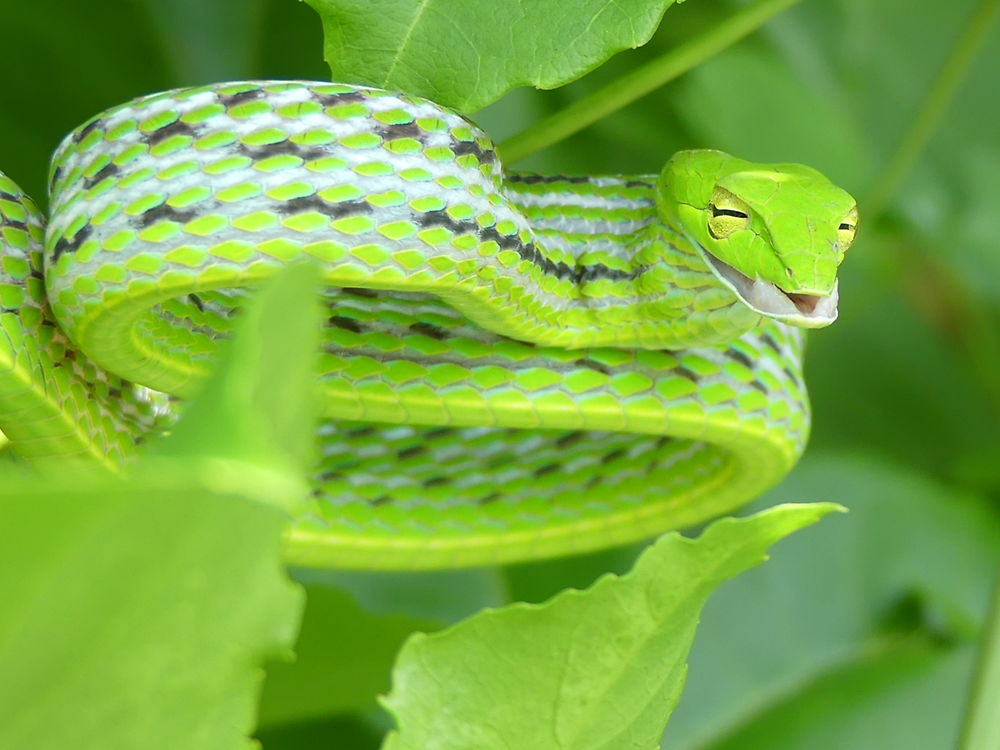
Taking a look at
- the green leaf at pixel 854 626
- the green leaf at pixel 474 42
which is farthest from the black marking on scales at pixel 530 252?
the green leaf at pixel 854 626

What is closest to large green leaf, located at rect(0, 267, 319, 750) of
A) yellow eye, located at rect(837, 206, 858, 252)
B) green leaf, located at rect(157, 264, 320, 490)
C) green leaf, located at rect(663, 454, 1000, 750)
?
green leaf, located at rect(157, 264, 320, 490)

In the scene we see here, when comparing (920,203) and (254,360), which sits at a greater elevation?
(254,360)

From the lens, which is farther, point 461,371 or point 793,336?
point 793,336

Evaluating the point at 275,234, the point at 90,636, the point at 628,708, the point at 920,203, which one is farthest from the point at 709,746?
the point at 90,636

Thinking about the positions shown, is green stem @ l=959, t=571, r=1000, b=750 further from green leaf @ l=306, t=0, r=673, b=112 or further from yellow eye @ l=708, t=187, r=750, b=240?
green leaf @ l=306, t=0, r=673, b=112

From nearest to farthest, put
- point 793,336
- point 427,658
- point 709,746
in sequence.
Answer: point 427,658 → point 793,336 → point 709,746

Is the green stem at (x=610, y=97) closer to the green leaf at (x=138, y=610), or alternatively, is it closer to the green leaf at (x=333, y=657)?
the green leaf at (x=333, y=657)

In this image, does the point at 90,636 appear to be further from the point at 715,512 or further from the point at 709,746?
the point at 709,746
